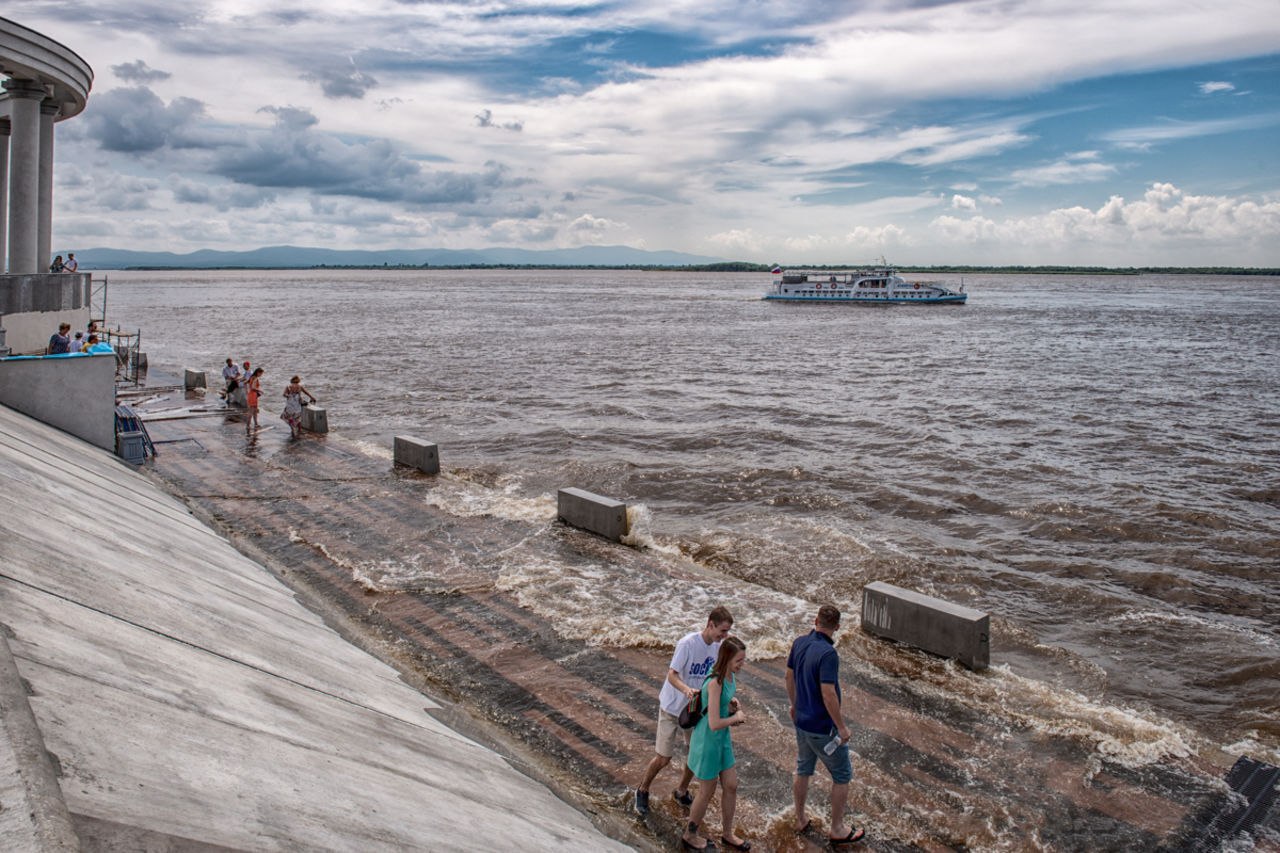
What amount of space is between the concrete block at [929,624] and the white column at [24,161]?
25292 millimetres

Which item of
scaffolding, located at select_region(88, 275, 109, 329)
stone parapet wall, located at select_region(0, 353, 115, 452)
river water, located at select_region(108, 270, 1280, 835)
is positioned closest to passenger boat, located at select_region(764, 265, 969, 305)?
river water, located at select_region(108, 270, 1280, 835)

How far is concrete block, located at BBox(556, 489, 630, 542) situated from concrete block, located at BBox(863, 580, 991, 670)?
4.82 meters

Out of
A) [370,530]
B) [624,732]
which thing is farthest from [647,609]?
[370,530]

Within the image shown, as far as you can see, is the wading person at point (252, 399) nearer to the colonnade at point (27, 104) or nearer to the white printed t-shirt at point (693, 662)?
the colonnade at point (27, 104)

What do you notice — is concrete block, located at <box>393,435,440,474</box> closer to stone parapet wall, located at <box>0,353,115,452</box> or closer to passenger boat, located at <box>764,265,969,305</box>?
stone parapet wall, located at <box>0,353,115,452</box>

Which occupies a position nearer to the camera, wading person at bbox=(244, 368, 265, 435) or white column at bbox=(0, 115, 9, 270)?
wading person at bbox=(244, 368, 265, 435)

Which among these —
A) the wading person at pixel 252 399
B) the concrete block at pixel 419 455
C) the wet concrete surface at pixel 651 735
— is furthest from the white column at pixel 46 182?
the wet concrete surface at pixel 651 735

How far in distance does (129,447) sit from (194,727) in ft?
48.7

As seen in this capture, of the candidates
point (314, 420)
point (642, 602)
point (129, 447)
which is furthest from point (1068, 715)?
point (314, 420)

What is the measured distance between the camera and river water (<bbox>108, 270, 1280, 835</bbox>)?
10.7 metres

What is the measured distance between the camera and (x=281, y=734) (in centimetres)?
489

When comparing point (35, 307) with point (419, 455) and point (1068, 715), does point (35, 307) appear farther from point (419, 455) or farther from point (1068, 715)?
point (1068, 715)

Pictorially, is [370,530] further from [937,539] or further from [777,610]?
[937,539]

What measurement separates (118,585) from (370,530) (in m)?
8.10
